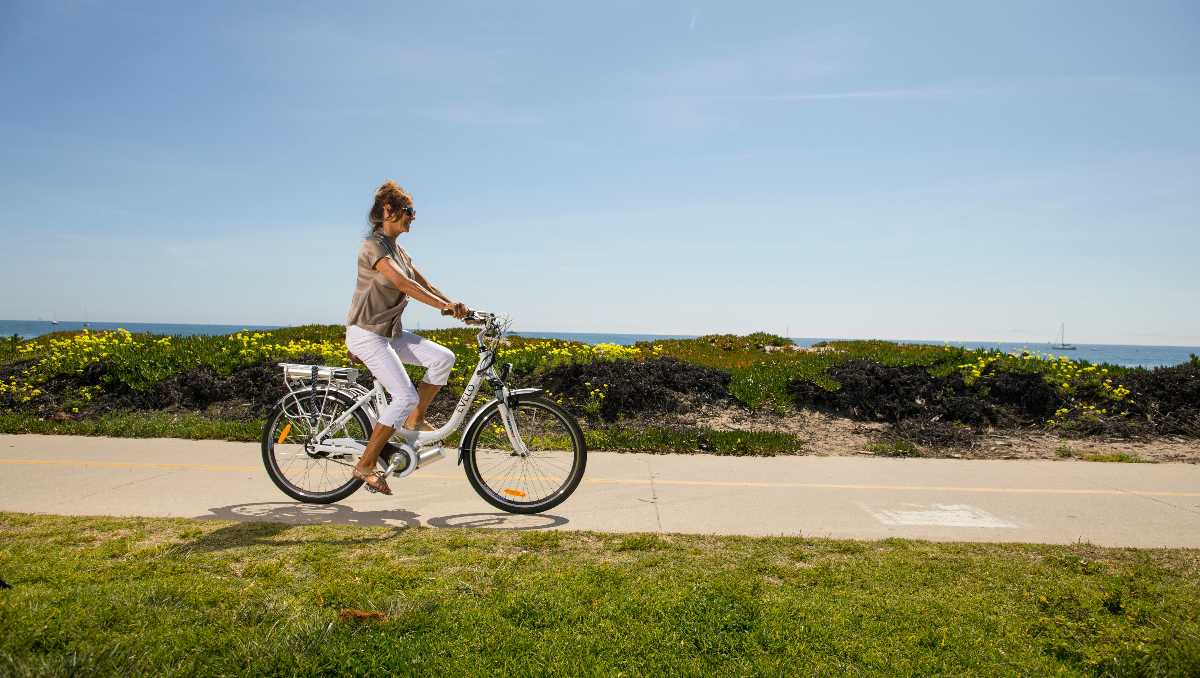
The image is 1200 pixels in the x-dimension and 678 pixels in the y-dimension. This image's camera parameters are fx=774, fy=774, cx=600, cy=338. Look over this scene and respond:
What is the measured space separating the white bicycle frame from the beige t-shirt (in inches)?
Answer: 21.4

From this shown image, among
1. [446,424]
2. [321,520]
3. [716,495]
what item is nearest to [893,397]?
[716,495]

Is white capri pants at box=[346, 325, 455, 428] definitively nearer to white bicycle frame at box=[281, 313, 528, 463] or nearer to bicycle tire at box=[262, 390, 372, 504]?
white bicycle frame at box=[281, 313, 528, 463]

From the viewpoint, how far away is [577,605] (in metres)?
3.62

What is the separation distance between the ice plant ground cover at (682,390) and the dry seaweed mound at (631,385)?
0.7 inches

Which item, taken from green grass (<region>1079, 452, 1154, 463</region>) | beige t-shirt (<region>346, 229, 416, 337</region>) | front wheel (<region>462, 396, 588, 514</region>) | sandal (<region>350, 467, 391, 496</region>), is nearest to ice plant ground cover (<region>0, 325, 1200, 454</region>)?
green grass (<region>1079, 452, 1154, 463</region>)

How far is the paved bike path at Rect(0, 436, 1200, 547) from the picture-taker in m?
5.45

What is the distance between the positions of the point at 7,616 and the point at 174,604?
609mm

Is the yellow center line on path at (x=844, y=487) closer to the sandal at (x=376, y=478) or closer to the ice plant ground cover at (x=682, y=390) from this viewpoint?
the sandal at (x=376, y=478)

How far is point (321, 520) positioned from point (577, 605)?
105 inches

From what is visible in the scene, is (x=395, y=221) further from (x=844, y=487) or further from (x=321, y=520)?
(x=844, y=487)

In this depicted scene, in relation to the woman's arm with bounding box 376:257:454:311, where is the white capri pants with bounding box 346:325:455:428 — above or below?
below

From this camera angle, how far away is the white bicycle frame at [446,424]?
5.81 metres

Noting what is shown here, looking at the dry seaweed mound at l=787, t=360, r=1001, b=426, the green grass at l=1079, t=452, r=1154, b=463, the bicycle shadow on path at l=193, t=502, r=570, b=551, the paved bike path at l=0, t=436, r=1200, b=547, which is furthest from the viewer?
the dry seaweed mound at l=787, t=360, r=1001, b=426

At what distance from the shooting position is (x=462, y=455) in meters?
5.87
